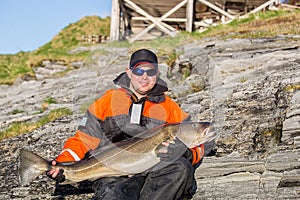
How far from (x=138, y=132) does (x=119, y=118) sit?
332mm

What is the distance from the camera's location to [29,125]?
33.5 feet

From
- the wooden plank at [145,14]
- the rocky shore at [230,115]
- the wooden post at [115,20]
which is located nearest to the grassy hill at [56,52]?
the wooden post at [115,20]

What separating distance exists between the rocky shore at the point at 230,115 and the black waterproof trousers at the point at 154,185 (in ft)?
2.08

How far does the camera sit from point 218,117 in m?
7.72

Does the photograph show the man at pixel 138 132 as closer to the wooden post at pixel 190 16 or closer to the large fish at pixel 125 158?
the large fish at pixel 125 158

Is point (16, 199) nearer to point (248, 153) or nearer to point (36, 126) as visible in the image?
point (248, 153)

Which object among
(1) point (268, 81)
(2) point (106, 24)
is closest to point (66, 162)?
(1) point (268, 81)

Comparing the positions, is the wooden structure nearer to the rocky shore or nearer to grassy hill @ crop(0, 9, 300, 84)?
grassy hill @ crop(0, 9, 300, 84)

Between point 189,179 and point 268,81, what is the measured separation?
13.0 feet

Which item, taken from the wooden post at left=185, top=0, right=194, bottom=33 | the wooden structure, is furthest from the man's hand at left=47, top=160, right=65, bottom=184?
the wooden post at left=185, top=0, right=194, bottom=33

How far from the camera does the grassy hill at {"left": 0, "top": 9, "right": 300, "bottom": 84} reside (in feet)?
51.0

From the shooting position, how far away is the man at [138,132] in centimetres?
506

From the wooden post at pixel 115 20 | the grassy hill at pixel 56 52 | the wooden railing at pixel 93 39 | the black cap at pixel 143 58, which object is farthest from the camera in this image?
the wooden railing at pixel 93 39

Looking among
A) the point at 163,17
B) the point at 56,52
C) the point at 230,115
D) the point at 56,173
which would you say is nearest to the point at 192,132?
the point at 56,173
